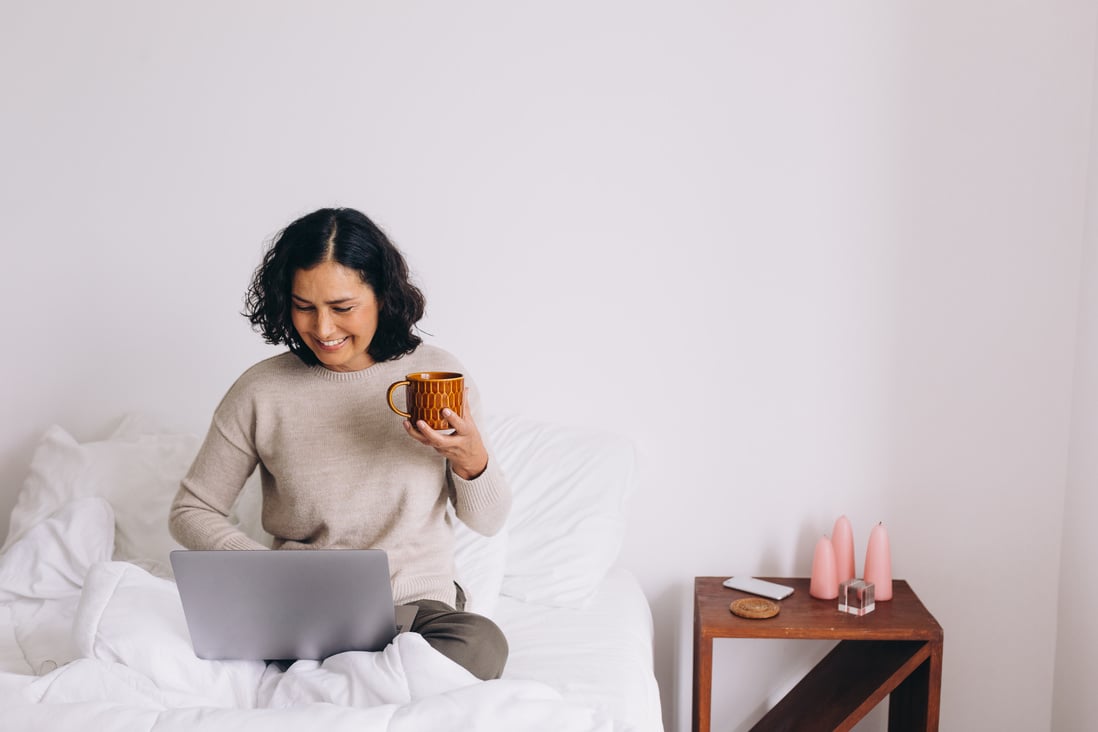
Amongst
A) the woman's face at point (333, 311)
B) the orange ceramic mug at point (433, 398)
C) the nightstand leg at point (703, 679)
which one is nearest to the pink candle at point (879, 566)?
the nightstand leg at point (703, 679)

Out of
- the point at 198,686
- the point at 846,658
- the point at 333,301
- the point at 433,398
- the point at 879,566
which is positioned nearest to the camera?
the point at 198,686

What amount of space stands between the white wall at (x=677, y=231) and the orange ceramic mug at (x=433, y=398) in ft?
2.18

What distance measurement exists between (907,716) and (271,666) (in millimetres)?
1237

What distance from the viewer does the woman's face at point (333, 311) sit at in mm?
1442

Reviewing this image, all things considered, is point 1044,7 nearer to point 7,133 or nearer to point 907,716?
point 907,716

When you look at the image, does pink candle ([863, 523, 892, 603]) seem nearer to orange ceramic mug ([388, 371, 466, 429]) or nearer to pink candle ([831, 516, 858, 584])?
pink candle ([831, 516, 858, 584])

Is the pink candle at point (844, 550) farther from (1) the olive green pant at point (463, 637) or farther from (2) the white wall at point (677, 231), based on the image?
(1) the olive green pant at point (463, 637)

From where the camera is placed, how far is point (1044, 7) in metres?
1.79

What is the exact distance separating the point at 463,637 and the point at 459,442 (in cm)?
28

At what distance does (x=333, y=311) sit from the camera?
1.46 m

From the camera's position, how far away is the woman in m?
1.47

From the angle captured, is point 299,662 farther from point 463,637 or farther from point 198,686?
point 463,637

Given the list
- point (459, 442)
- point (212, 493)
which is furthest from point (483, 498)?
point (212, 493)

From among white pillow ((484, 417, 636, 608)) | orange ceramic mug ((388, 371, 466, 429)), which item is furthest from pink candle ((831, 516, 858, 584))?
orange ceramic mug ((388, 371, 466, 429))
